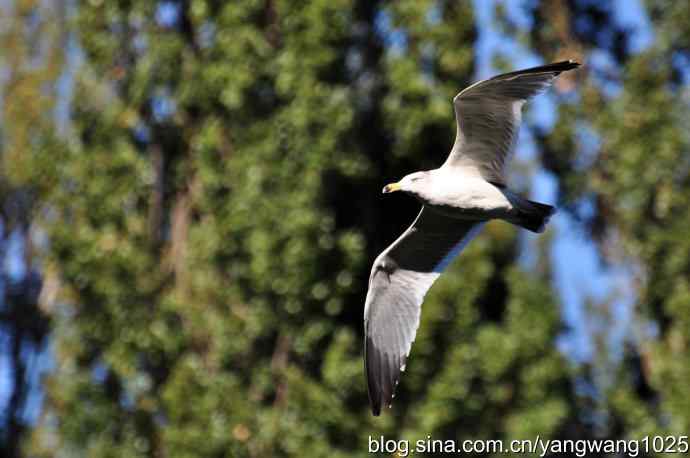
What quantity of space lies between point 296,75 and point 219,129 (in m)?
0.86

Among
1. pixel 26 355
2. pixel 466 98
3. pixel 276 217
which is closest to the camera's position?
pixel 466 98

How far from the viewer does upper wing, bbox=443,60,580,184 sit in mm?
6938

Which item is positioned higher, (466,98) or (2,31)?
(2,31)

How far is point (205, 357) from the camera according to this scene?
11250mm

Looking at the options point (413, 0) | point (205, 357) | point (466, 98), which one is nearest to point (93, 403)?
point (205, 357)

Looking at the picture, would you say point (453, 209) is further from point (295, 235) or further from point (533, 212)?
point (295, 235)

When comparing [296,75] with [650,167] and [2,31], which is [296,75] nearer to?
[650,167]

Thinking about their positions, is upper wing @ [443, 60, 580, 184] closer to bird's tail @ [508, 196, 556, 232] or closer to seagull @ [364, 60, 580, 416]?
seagull @ [364, 60, 580, 416]

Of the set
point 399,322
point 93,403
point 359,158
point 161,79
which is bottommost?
point 93,403

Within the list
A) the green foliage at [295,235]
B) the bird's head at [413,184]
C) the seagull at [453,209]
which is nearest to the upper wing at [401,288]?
the seagull at [453,209]

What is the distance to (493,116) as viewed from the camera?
7.16 meters

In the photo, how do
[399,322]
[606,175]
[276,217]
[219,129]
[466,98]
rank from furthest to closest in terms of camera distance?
[606,175]
[219,129]
[276,217]
[399,322]
[466,98]

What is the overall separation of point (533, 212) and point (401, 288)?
1130 mm

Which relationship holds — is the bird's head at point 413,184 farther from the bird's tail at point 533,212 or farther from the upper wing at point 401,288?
the upper wing at point 401,288
